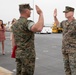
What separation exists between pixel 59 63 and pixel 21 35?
5141 millimetres

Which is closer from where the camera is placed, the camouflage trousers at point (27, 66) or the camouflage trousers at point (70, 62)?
the camouflage trousers at point (27, 66)

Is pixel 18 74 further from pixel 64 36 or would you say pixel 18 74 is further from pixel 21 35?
pixel 64 36

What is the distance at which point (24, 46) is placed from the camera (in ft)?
17.2

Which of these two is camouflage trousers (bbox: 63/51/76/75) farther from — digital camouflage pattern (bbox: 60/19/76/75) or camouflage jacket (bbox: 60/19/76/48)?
camouflage jacket (bbox: 60/19/76/48)

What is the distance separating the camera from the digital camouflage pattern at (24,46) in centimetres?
520

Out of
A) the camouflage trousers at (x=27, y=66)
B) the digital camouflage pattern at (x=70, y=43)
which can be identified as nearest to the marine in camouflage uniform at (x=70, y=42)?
the digital camouflage pattern at (x=70, y=43)

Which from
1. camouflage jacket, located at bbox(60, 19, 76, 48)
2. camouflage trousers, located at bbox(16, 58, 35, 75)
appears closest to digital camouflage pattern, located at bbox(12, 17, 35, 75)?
camouflage trousers, located at bbox(16, 58, 35, 75)

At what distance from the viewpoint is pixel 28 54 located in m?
5.23

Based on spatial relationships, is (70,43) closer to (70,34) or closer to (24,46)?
(70,34)

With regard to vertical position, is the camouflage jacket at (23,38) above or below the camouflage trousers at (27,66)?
above

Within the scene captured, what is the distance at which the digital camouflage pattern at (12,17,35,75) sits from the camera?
5.20 m

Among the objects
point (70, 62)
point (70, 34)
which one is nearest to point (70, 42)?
point (70, 34)

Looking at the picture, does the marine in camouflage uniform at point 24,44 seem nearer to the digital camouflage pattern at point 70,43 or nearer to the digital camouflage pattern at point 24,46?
the digital camouflage pattern at point 24,46

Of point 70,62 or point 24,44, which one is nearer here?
point 24,44
